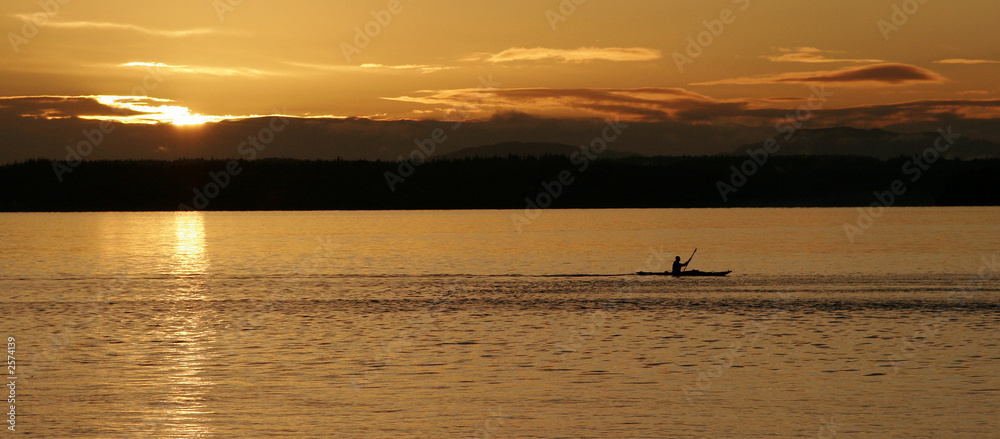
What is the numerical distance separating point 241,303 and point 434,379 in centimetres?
2796

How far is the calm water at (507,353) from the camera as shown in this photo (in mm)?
25422

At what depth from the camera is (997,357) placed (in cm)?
3409

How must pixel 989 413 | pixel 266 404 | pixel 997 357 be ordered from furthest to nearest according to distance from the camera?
pixel 997 357 → pixel 266 404 → pixel 989 413

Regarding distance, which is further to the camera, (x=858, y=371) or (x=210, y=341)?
(x=210, y=341)

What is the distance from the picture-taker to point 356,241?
13688cm

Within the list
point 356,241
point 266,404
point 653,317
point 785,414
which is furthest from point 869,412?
point 356,241

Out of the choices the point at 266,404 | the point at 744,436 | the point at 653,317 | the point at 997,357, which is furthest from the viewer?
the point at 653,317

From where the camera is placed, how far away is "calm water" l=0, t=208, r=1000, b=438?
25422mm

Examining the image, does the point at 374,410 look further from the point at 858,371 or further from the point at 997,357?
the point at 997,357

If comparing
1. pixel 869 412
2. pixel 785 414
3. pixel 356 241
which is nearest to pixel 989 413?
pixel 869 412

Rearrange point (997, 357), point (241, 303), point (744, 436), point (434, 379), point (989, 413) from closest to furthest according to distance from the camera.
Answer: point (744, 436)
point (989, 413)
point (434, 379)
point (997, 357)
point (241, 303)

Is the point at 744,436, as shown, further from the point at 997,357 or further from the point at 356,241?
the point at 356,241

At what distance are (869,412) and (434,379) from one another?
39.5ft

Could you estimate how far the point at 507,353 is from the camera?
36344 millimetres
